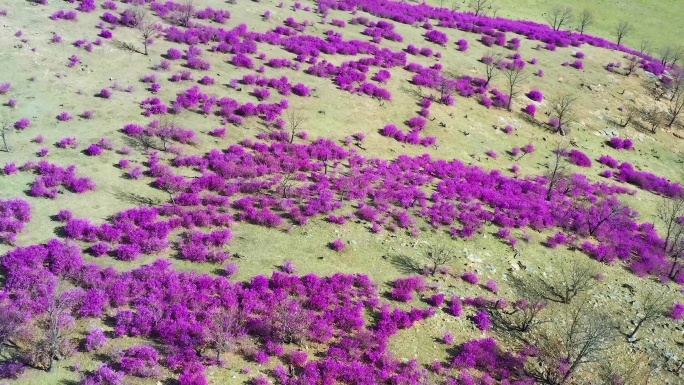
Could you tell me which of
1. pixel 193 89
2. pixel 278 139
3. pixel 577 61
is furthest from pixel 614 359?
pixel 577 61

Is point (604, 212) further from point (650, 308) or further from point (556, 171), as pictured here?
point (650, 308)

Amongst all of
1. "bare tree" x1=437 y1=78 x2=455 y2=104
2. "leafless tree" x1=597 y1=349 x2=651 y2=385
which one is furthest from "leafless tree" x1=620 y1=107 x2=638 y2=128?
"leafless tree" x1=597 y1=349 x2=651 y2=385

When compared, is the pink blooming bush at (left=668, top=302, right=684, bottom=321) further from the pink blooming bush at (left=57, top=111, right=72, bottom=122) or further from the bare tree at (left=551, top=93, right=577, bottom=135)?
the pink blooming bush at (left=57, top=111, right=72, bottom=122)

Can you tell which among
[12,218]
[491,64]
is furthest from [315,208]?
[491,64]

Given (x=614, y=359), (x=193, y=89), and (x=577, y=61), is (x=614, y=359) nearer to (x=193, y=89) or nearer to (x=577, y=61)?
(x=193, y=89)

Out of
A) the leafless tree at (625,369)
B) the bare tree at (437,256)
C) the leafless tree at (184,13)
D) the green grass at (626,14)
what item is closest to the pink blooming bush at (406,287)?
the bare tree at (437,256)

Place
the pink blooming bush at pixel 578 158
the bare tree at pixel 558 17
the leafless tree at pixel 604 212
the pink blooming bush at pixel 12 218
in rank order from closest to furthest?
the pink blooming bush at pixel 12 218 → the leafless tree at pixel 604 212 → the pink blooming bush at pixel 578 158 → the bare tree at pixel 558 17

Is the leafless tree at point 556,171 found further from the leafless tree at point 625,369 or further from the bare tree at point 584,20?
the bare tree at point 584,20
